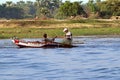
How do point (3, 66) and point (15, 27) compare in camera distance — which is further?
point (15, 27)

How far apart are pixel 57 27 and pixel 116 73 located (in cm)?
4610

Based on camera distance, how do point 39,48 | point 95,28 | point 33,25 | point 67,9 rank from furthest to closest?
point 67,9
point 33,25
point 95,28
point 39,48

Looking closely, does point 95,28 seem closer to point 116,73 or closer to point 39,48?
point 39,48

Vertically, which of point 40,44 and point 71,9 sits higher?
point 71,9

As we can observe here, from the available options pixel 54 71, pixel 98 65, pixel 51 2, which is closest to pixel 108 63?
pixel 98 65

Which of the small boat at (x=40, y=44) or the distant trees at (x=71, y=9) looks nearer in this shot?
the small boat at (x=40, y=44)

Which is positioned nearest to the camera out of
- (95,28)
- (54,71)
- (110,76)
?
(110,76)

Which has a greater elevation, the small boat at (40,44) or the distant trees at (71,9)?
the distant trees at (71,9)

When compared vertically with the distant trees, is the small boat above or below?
below

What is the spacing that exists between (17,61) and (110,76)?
8.61 metres

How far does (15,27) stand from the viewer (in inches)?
2655

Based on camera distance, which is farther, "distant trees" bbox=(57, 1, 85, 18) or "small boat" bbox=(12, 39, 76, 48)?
"distant trees" bbox=(57, 1, 85, 18)

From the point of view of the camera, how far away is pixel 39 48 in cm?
Answer: 3750

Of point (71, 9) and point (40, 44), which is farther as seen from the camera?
point (71, 9)
